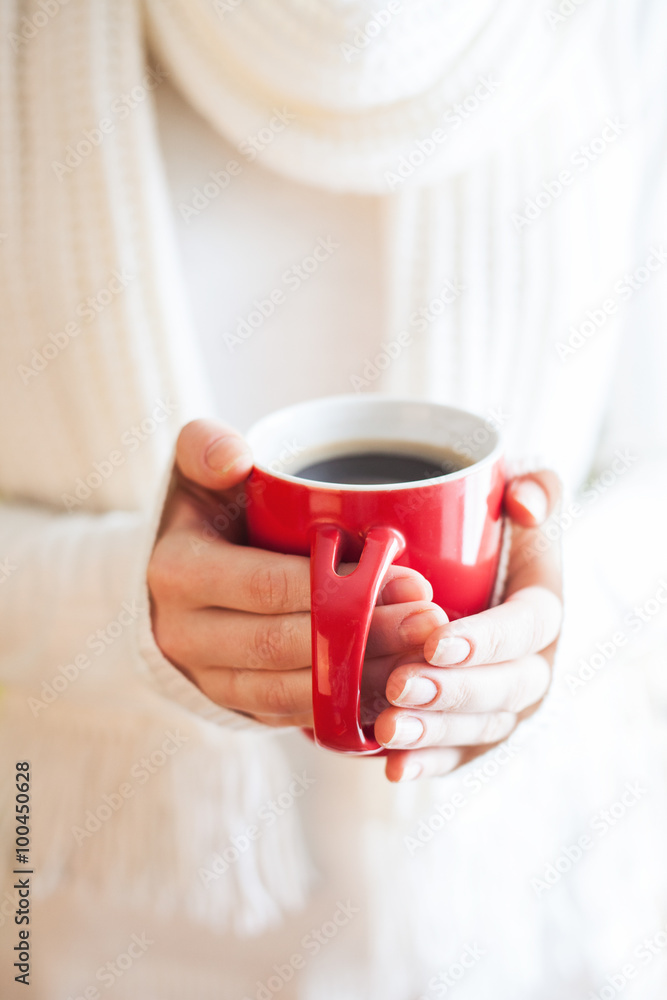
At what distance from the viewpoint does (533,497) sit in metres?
0.52

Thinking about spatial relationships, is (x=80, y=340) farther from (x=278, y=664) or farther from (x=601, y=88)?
(x=601, y=88)

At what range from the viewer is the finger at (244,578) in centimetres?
43

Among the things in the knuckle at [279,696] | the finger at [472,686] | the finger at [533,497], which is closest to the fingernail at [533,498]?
the finger at [533,497]

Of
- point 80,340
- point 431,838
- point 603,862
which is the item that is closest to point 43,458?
point 80,340

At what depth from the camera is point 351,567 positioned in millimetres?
428

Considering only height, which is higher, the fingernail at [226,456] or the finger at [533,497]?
the fingernail at [226,456]

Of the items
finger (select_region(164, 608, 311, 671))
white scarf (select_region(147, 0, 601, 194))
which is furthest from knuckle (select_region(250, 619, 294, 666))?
white scarf (select_region(147, 0, 601, 194))

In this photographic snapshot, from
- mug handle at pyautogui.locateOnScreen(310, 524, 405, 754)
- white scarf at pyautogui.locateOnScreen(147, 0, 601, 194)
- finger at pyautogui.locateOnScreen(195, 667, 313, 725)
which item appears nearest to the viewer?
mug handle at pyautogui.locateOnScreen(310, 524, 405, 754)

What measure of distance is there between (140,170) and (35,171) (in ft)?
0.36

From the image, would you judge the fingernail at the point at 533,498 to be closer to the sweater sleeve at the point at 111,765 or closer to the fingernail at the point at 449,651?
the fingernail at the point at 449,651

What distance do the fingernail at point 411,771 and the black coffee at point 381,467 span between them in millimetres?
192

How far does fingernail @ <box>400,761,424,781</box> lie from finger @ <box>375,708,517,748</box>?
0.02 meters

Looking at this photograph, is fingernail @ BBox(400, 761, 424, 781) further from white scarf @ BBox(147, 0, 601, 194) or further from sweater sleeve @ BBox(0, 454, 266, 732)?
white scarf @ BBox(147, 0, 601, 194)

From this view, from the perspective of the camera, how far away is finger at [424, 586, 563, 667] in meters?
0.42
